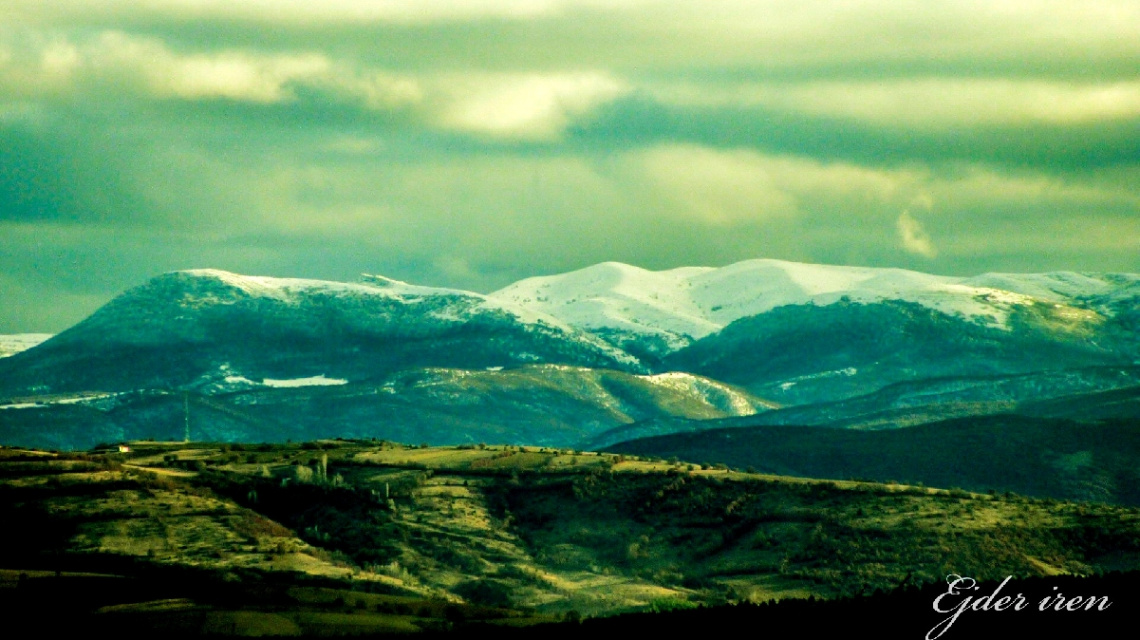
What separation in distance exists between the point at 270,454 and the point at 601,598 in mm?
54423

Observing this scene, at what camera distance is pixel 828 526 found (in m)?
151

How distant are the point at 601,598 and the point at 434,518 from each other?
85.6 ft

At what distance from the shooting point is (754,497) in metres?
161

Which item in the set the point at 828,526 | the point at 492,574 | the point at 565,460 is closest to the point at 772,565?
the point at 828,526

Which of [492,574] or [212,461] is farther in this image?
[212,461]

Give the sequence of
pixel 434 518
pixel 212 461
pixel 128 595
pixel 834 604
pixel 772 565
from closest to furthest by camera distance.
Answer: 1. pixel 834 604
2. pixel 128 595
3. pixel 772 565
4. pixel 434 518
5. pixel 212 461

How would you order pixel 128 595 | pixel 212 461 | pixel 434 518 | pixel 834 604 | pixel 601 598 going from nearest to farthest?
pixel 834 604 → pixel 128 595 → pixel 601 598 → pixel 434 518 → pixel 212 461

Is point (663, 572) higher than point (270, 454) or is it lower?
lower

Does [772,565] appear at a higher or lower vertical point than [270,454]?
lower

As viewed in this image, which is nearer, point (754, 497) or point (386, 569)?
point (386, 569)

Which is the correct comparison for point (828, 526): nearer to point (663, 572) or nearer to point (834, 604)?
point (663, 572)

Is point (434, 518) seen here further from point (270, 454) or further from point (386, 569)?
point (270, 454)

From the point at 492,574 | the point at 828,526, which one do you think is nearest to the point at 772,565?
the point at 828,526

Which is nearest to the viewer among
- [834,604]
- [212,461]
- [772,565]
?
[834,604]
